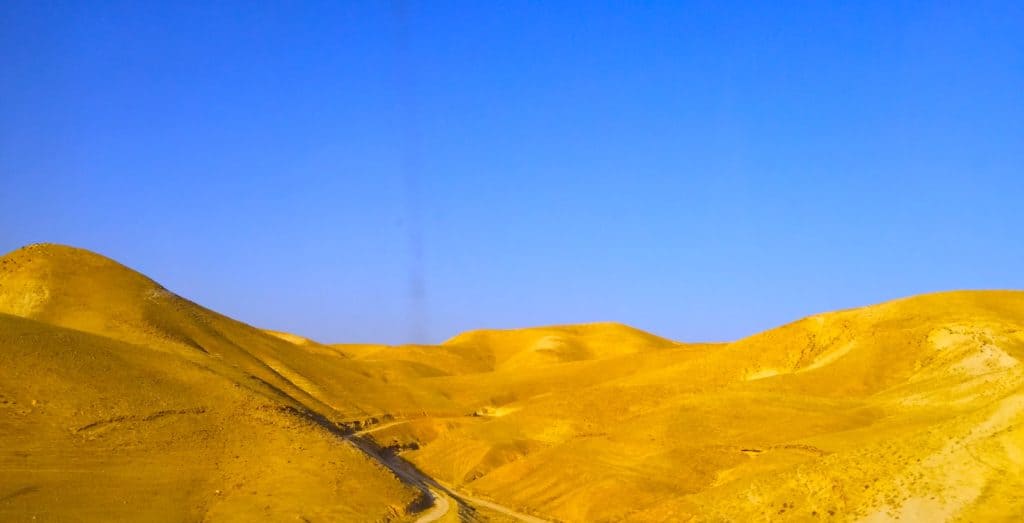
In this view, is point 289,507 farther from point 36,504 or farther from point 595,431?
point 595,431

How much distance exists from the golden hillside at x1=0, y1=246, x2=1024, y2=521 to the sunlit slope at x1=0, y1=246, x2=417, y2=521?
10cm

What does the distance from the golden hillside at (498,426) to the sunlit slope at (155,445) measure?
0.33 feet

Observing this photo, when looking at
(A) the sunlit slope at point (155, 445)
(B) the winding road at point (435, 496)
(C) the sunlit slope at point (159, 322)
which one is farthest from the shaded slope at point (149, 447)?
(C) the sunlit slope at point (159, 322)

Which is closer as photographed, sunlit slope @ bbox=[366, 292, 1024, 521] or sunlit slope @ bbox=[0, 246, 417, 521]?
sunlit slope @ bbox=[366, 292, 1024, 521]

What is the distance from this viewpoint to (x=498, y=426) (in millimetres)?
56406

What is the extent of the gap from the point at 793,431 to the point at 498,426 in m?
19.0

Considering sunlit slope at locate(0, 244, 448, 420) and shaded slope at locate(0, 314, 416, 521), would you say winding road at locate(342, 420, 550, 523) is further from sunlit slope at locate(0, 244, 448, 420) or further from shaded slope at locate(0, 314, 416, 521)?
sunlit slope at locate(0, 244, 448, 420)

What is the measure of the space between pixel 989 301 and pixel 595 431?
3180 cm

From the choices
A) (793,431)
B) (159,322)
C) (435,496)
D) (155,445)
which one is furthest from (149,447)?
(793,431)

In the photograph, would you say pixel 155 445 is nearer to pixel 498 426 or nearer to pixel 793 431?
pixel 498 426

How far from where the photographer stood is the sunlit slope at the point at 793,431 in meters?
25.8

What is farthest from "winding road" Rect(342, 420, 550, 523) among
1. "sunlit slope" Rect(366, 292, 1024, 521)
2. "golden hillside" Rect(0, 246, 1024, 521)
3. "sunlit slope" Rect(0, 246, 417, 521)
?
"sunlit slope" Rect(0, 246, 417, 521)

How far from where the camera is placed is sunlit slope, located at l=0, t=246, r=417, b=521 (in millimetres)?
31922

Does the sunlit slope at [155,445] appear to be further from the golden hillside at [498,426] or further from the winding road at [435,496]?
the winding road at [435,496]
